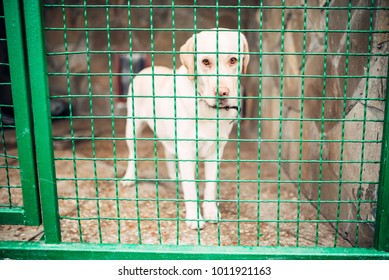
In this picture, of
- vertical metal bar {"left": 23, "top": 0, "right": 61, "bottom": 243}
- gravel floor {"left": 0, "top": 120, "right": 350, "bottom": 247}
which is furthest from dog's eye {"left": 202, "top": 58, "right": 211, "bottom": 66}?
vertical metal bar {"left": 23, "top": 0, "right": 61, "bottom": 243}

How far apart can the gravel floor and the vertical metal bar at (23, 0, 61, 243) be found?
0.07 metres

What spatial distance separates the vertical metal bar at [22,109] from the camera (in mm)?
1780

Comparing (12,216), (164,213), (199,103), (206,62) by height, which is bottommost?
(164,213)

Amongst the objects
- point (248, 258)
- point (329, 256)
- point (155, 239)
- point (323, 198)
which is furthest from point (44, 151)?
point (323, 198)

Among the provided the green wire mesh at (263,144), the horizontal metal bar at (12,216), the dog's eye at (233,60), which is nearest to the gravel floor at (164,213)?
the green wire mesh at (263,144)

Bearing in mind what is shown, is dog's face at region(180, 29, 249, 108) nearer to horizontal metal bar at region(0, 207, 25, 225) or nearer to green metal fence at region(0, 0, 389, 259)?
green metal fence at region(0, 0, 389, 259)

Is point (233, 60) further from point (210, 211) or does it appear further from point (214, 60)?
point (210, 211)

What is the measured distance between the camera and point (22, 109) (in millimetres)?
1852

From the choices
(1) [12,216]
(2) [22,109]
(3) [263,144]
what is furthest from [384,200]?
(3) [263,144]

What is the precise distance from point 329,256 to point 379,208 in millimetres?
348

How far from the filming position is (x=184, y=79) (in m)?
2.43

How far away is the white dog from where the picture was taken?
190cm

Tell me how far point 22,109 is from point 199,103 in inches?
40.2

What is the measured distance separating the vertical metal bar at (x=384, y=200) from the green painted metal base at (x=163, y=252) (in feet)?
0.21
